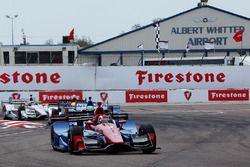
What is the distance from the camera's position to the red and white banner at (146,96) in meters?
39.7

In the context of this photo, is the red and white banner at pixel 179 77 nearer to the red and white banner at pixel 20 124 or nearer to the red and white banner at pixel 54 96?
the red and white banner at pixel 54 96

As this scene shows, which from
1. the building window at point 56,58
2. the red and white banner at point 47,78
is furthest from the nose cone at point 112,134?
the building window at point 56,58

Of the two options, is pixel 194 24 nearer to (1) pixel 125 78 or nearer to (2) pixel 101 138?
(1) pixel 125 78

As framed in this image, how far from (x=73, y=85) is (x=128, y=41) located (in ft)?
77.1

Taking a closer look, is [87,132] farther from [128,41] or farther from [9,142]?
[128,41]

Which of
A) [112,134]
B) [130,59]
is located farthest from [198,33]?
[112,134]

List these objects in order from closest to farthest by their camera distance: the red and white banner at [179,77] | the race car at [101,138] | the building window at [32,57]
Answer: the race car at [101,138]
the red and white banner at [179,77]
the building window at [32,57]

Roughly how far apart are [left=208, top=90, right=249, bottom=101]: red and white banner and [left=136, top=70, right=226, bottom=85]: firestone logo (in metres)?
2.43

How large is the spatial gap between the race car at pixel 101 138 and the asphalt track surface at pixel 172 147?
0.26m

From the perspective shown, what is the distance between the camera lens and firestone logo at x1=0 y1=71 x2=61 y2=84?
42062mm

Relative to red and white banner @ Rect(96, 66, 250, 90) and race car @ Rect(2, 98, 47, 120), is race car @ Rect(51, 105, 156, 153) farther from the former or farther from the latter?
red and white banner @ Rect(96, 66, 250, 90)

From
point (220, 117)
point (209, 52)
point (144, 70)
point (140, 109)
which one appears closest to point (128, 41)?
point (209, 52)

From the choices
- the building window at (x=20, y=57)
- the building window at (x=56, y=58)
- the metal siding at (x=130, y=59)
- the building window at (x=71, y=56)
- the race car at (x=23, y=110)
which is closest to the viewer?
the race car at (x=23, y=110)

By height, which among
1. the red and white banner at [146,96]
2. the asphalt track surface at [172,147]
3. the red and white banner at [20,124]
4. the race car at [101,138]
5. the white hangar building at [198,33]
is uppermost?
the white hangar building at [198,33]
